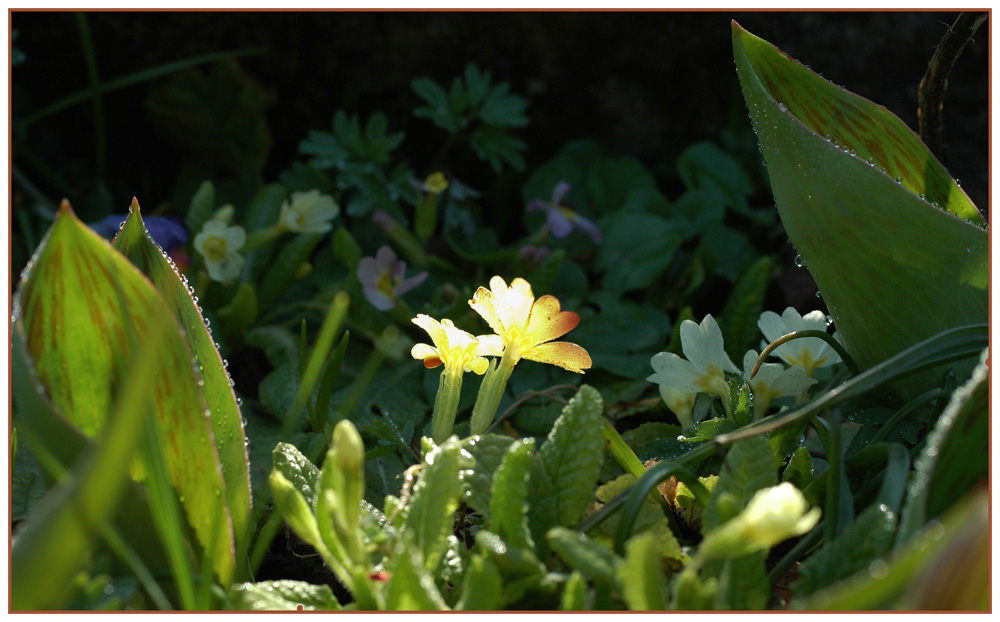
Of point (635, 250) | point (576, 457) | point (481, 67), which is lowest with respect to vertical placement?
point (576, 457)

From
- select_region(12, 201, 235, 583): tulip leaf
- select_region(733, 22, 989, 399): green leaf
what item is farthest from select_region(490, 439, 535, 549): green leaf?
select_region(733, 22, 989, 399): green leaf

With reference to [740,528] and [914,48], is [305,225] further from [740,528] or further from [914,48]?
[914,48]

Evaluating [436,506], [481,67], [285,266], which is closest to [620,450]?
[436,506]

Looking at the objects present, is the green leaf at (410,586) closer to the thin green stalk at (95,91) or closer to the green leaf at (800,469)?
the green leaf at (800,469)

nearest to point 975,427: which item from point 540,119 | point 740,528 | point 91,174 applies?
point 740,528

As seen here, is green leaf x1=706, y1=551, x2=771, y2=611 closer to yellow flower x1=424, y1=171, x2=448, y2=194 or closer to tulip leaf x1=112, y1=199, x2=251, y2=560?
tulip leaf x1=112, y1=199, x2=251, y2=560

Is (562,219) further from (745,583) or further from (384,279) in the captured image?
(745,583)
